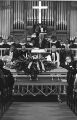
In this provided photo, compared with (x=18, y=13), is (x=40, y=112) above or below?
below

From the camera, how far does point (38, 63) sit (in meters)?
13.2

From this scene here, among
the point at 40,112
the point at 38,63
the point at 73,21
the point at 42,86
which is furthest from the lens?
the point at 73,21

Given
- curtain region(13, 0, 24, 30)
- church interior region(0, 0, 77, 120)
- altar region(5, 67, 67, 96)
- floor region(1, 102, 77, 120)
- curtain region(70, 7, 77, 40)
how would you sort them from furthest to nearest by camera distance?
curtain region(13, 0, 24, 30)
curtain region(70, 7, 77, 40)
altar region(5, 67, 67, 96)
church interior region(0, 0, 77, 120)
floor region(1, 102, 77, 120)

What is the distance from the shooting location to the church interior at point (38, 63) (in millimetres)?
10703

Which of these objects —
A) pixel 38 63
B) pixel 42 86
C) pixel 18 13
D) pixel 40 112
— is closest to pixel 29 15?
pixel 18 13

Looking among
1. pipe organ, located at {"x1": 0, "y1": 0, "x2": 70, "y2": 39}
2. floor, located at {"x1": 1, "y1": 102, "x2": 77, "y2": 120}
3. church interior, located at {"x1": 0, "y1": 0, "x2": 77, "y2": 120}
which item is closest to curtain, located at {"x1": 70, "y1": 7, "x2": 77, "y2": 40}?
church interior, located at {"x1": 0, "y1": 0, "x2": 77, "y2": 120}

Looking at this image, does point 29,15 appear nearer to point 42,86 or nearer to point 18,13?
point 18,13

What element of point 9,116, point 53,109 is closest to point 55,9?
point 53,109

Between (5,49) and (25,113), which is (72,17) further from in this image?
(25,113)

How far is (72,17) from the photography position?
90.8 feet

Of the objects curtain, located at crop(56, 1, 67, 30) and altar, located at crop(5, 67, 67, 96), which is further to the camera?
curtain, located at crop(56, 1, 67, 30)

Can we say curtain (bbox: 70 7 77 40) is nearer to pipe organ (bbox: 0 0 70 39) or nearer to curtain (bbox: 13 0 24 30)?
pipe organ (bbox: 0 0 70 39)

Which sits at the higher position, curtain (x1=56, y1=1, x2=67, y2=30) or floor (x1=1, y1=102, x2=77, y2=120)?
Result: curtain (x1=56, y1=1, x2=67, y2=30)

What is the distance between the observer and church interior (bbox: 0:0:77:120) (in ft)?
35.1
